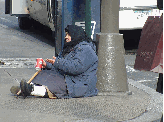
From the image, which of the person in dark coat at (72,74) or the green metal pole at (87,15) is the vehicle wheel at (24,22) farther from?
the person in dark coat at (72,74)

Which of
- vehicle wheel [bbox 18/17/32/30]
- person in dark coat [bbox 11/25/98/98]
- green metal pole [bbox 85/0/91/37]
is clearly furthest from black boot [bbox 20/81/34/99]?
vehicle wheel [bbox 18/17/32/30]

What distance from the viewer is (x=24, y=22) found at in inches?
571

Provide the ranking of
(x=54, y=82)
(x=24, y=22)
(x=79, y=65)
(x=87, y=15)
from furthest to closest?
(x=24, y=22) → (x=87, y=15) → (x=54, y=82) → (x=79, y=65)

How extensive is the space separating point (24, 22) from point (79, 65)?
9540mm

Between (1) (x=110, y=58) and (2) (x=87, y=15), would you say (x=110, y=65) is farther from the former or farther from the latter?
(2) (x=87, y=15)

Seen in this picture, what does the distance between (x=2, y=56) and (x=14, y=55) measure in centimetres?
31

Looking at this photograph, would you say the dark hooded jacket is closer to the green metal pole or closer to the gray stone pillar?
the gray stone pillar

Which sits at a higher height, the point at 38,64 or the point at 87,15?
the point at 87,15

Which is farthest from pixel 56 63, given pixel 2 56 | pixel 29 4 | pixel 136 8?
pixel 29 4

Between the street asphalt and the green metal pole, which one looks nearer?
the street asphalt

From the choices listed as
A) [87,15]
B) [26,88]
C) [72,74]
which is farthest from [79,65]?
[87,15]

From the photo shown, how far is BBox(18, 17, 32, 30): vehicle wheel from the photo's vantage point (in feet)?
47.5

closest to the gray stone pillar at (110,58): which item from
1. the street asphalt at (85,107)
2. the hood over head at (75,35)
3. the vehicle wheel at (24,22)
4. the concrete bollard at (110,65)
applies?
the concrete bollard at (110,65)

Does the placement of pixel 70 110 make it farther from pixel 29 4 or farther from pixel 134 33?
pixel 29 4
